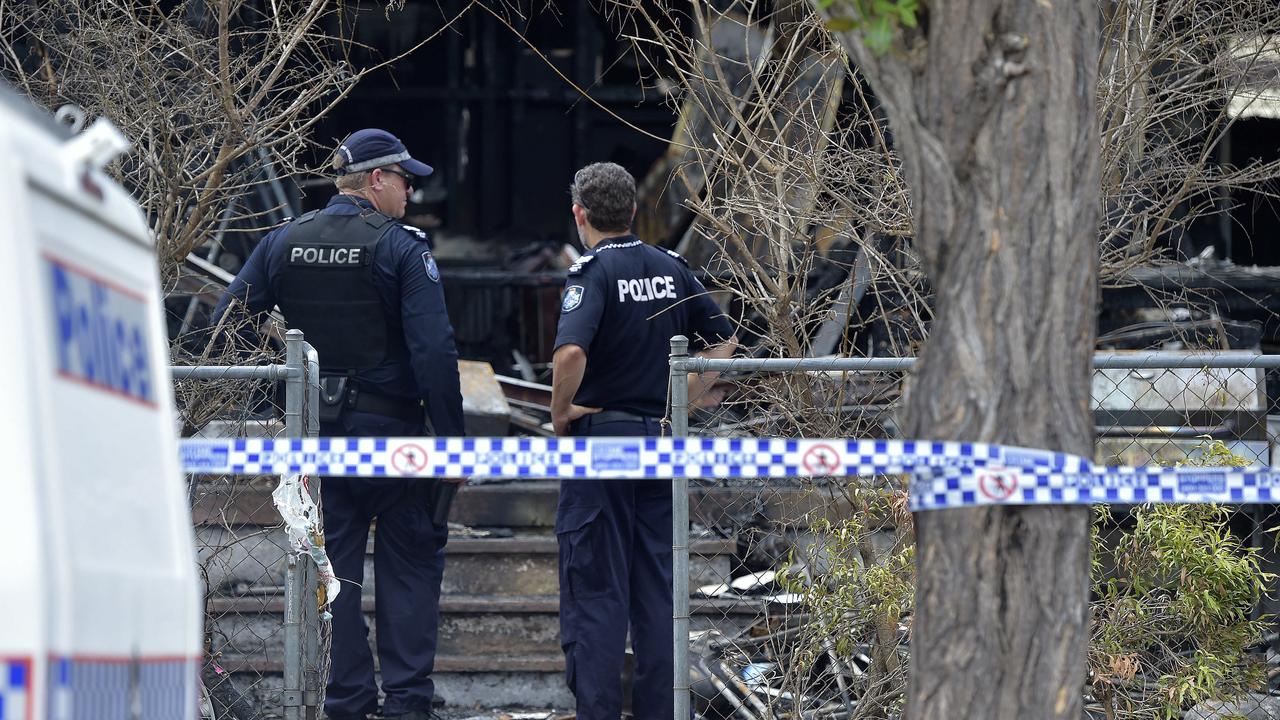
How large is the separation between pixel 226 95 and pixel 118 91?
1.58 ft

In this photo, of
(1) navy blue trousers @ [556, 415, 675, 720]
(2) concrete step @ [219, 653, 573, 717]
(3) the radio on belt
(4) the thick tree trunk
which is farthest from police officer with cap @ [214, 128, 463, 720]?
(3) the radio on belt

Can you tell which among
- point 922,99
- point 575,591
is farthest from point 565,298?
point 922,99

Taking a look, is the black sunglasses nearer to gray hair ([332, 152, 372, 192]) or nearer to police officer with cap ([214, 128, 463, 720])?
gray hair ([332, 152, 372, 192])

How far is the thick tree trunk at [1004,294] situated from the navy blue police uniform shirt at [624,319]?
7.47 ft

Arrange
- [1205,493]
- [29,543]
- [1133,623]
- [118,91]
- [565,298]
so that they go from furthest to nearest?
[118,91]
[565,298]
[1133,623]
[1205,493]
[29,543]

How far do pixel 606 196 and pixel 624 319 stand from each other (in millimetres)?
480

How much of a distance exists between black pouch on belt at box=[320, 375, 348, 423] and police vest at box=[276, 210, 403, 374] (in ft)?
0.25

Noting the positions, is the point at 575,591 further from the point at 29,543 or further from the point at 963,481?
the point at 29,543

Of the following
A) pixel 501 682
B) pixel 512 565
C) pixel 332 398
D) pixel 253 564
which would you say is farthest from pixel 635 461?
pixel 253 564

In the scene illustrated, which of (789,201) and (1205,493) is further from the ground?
(789,201)

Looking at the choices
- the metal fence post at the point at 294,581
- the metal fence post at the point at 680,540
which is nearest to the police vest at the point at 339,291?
the metal fence post at the point at 294,581

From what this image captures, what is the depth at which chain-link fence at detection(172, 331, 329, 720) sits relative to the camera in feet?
16.7

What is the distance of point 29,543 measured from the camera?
6.39 feet

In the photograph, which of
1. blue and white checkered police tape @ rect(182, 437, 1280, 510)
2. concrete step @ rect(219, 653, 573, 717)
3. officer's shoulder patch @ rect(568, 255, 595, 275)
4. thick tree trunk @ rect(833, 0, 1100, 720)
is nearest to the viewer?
thick tree trunk @ rect(833, 0, 1100, 720)
